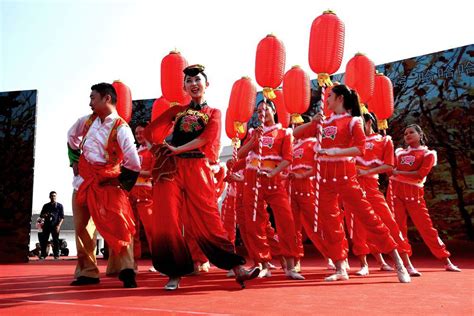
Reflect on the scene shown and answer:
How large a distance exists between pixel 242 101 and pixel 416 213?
2.65 m

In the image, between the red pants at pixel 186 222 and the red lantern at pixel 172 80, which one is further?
the red lantern at pixel 172 80

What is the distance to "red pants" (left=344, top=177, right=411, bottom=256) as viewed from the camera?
16.6 ft

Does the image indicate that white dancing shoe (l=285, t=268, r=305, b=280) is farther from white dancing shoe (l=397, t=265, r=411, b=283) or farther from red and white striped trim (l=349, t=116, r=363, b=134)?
red and white striped trim (l=349, t=116, r=363, b=134)

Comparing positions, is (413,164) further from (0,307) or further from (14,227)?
(14,227)

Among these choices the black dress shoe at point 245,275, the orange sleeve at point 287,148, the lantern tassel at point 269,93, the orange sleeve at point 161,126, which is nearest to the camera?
the black dress shoe at point 245,275

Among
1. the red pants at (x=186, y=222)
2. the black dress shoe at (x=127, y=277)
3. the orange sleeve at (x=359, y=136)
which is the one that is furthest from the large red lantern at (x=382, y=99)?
the black dress shoe at (x=127, y=277)

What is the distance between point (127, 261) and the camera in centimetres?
389

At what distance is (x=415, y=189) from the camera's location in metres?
5.79

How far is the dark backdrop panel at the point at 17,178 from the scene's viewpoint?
8.62 m

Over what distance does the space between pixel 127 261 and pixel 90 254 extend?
1.81ft

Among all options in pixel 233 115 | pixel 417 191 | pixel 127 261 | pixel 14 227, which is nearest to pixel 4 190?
pixel 14 227

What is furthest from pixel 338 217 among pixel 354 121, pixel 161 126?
pixel 161 126

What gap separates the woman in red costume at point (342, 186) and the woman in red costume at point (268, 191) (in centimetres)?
45

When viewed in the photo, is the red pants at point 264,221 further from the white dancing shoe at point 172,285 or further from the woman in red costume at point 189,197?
the white dancing shoe at point 172,285
